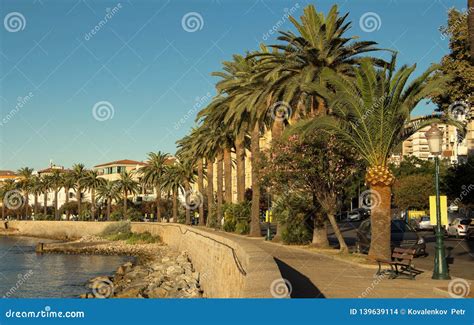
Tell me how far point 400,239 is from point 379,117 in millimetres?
8386

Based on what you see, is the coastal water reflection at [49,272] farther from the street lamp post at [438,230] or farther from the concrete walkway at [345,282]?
the street lamp post at [438,230]

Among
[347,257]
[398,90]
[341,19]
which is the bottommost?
[347,257]

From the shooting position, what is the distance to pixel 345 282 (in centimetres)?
1582

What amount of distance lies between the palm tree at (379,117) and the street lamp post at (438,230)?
1.74m

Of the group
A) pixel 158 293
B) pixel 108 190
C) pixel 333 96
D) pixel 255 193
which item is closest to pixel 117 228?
pixel 108 190

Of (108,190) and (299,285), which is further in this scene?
(108,190)

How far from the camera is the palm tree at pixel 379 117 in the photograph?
66.5ft

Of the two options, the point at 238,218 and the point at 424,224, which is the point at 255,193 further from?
the point at 424,224

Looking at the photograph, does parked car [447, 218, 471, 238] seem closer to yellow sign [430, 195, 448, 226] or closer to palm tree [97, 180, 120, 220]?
yellow sign [430, 195, 448, 226]

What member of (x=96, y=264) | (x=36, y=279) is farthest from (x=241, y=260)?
(x=96, y=264)

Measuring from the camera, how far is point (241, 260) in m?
16.3

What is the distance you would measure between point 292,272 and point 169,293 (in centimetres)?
805

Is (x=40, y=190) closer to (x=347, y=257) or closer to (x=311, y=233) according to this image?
(x=311, y=233)

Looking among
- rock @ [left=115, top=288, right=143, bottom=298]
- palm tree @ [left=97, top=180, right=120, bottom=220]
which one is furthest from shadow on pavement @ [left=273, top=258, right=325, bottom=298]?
palm tree @ [left=97, top=180, right=120, bottom=220]
